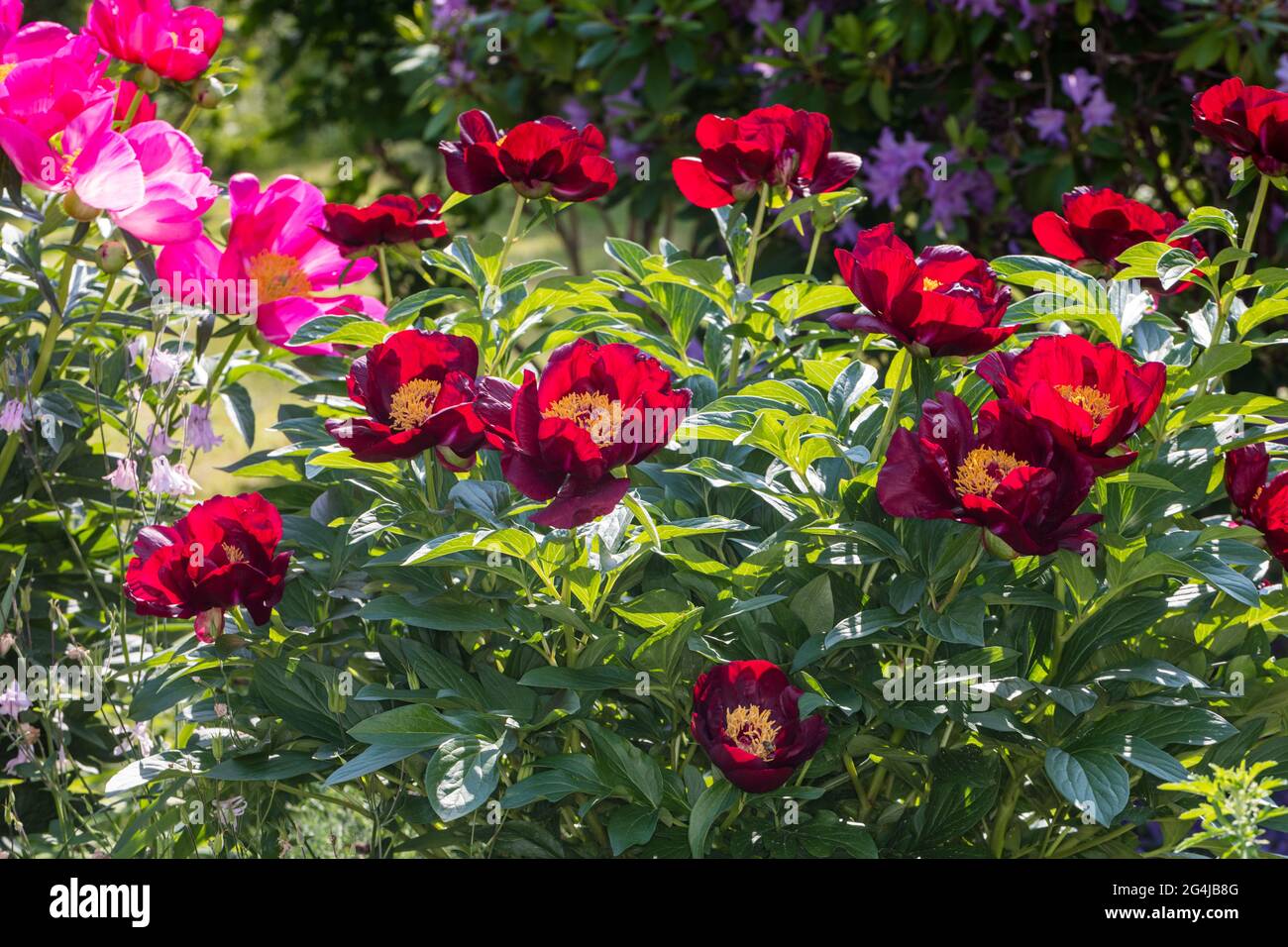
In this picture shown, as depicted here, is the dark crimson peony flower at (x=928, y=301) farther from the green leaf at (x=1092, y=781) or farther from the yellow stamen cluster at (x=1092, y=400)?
the green leaf at (x=1092, y=781)

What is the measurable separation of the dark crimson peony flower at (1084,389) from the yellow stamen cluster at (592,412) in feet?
1.31

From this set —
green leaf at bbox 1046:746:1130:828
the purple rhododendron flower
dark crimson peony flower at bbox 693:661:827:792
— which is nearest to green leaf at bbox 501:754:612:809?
dark crimson peony flower at bbox 693:661:827:792

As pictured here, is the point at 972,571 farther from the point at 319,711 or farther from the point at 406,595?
the point at 319,711

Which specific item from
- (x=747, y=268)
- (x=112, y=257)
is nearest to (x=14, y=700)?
(x=112, y=257)

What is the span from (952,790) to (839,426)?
17.4 inches

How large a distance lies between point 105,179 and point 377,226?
35cm

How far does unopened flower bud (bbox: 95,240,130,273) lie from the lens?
187 centimetres

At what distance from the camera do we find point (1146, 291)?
1.89m

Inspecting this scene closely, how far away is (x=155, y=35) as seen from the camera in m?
2.10

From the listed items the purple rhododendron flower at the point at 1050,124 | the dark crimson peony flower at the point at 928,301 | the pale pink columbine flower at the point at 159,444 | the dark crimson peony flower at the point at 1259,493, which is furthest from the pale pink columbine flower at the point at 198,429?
the purple rhododendron flower at the point at 1050,124

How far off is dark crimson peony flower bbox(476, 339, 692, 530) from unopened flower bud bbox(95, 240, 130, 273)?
0.68 m

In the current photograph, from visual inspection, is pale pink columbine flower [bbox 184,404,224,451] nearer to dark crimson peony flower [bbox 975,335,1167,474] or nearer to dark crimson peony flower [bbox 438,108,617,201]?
dark crimson peony flower [bbox 438,108,617,201]

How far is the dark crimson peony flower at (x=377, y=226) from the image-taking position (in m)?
1.88
